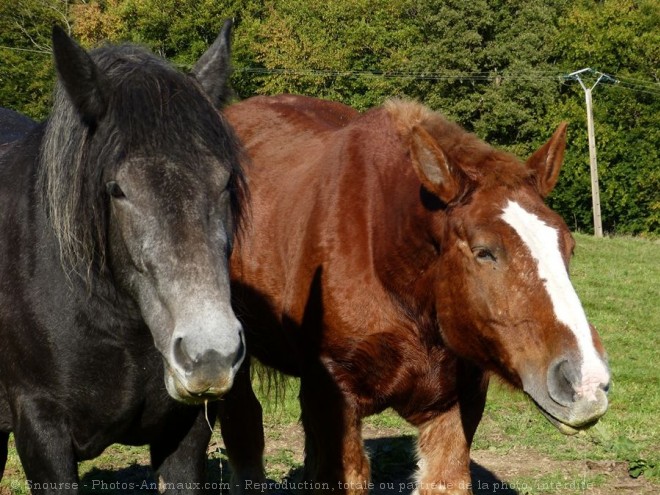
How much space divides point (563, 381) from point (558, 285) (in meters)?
0.38

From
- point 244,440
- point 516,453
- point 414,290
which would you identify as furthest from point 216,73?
point 516,453

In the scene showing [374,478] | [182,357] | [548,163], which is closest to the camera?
[182,357]

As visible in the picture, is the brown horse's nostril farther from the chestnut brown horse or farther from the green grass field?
the green grass field

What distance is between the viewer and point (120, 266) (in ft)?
11.1

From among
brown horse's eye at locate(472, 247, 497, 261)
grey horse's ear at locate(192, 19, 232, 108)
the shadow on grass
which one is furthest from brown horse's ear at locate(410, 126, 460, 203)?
the shadow on grass

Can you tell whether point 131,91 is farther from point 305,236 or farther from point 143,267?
point 305,236

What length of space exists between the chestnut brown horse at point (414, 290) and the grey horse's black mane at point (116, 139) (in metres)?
0.51

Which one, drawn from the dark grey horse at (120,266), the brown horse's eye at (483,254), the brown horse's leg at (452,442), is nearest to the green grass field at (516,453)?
the brown horse's leg at (452,442)

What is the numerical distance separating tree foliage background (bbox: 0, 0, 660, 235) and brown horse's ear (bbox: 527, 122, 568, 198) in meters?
32.1

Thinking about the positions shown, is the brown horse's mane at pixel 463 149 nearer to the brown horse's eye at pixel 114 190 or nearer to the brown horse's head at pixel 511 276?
the brown horse's head at pixel 511 276

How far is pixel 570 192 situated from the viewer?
3544 cm

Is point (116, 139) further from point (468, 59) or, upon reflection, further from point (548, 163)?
point (468, 59)

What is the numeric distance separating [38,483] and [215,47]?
187 cm

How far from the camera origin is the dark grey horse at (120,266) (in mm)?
3064
